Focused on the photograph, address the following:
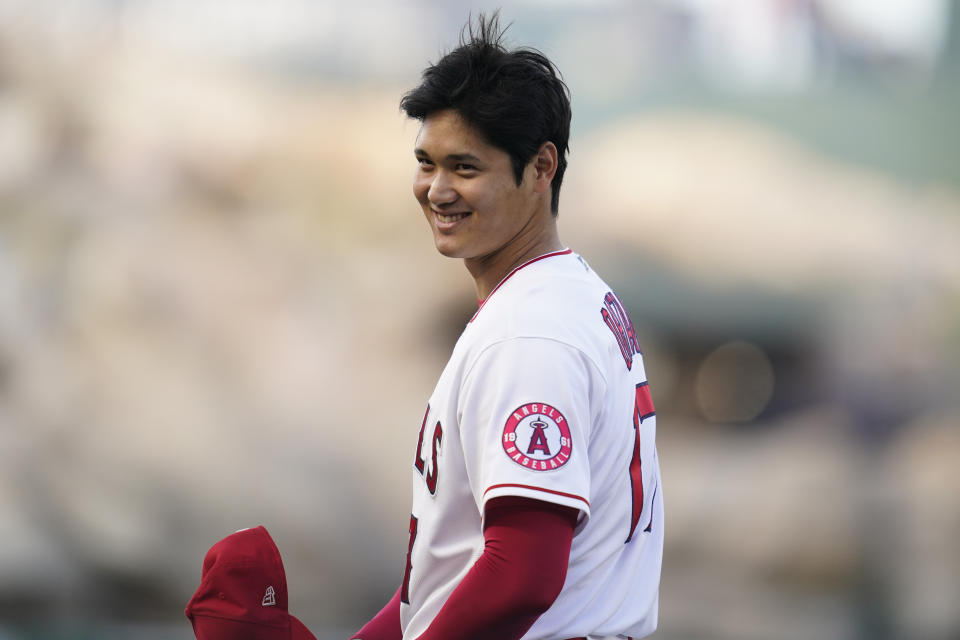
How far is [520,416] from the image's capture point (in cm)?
107

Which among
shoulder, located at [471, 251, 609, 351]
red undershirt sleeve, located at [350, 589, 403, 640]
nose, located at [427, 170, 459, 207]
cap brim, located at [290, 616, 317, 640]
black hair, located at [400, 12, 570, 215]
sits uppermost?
black hair, located at [400, 12, 570, 215]

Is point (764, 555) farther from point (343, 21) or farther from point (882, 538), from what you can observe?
point (343, 21)

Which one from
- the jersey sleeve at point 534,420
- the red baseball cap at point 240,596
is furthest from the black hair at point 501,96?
the red baseball cap at point 240,596

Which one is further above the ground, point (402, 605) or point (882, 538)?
point (402, 605)

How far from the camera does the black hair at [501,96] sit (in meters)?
1.26

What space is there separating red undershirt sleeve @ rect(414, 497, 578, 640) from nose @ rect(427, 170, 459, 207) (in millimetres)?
407

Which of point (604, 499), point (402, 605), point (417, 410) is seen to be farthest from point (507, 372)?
point (417, 410)

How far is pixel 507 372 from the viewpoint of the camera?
1.09m

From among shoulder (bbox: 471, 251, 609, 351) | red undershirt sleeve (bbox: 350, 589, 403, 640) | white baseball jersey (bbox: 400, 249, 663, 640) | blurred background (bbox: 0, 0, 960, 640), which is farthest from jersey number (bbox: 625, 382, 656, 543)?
blurred background (bbox: 0, 0, 960, 640)

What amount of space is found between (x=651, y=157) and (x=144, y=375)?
2.14 metres

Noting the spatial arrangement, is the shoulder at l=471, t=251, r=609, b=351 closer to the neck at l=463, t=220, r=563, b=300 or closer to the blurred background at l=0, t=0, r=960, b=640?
the neck at l=463, t=220, r=563, b=300

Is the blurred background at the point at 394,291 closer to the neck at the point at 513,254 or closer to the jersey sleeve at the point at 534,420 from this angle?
the neck at the point at 513,254

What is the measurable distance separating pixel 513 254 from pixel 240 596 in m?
0.56

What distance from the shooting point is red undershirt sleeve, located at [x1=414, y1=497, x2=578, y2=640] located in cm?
104
